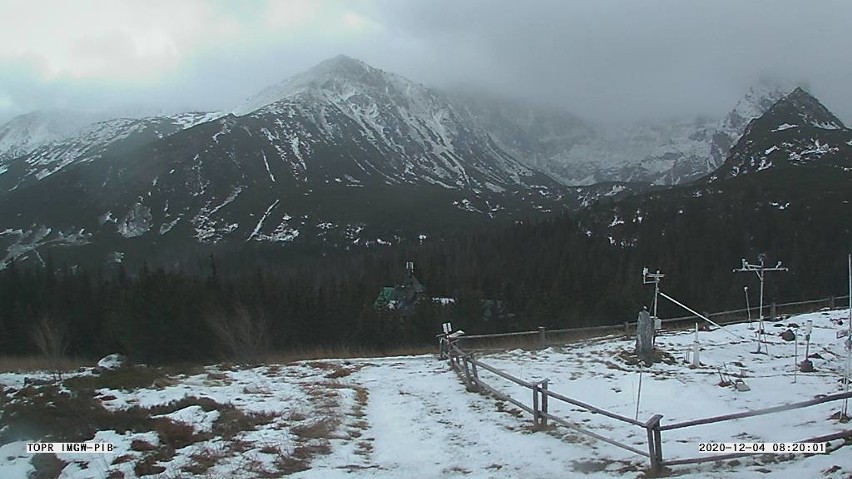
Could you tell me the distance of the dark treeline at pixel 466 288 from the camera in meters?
44.7

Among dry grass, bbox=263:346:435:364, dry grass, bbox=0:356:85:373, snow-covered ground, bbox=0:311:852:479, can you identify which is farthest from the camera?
dry grass, bbox=263:346:435:364

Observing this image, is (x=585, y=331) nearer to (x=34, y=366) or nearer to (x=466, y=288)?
(x=34, y=366)

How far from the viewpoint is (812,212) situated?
124 metres

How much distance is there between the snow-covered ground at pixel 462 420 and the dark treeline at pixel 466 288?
863 inches

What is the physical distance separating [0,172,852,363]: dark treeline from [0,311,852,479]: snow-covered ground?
21909 mm

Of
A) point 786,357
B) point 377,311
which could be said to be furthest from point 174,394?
point 377,311

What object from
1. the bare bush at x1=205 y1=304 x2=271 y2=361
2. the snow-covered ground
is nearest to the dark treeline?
the bare bush at x1=205 y1=304 x2=271 y2=361

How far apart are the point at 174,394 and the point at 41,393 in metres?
3.73

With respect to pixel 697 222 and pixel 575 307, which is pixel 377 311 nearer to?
pixel 575 307

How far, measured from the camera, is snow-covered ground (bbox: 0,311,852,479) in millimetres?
10516

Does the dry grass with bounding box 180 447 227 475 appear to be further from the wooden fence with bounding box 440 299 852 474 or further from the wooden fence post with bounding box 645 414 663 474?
the wooden fence post with bounding box 645 414 663 474

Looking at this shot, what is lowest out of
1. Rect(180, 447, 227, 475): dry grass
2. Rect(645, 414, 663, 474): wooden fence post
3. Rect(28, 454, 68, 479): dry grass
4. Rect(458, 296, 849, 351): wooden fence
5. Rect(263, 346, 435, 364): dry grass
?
Rect(263, 346, 435, 364): dry grass

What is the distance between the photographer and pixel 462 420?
14.9 meters

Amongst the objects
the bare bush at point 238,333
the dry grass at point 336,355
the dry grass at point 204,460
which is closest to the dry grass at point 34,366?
the bare bush at point 238,333
